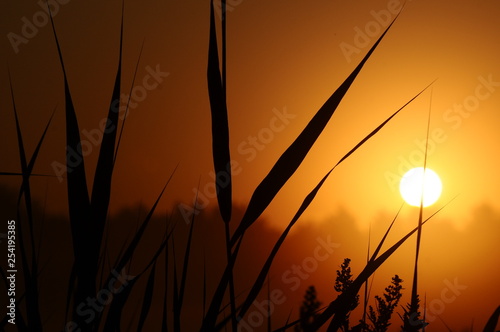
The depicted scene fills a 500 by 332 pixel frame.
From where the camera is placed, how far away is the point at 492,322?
2.79ft

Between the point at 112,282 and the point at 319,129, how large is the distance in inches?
20.7

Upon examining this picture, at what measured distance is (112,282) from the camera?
3.07 ft

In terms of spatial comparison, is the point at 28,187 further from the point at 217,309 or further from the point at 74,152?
the point at 217,309

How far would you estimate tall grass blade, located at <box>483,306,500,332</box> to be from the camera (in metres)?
0.83

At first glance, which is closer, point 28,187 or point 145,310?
point 28,187

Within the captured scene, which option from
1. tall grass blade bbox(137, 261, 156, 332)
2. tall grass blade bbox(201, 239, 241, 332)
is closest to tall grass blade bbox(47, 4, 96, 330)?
tall grass blade bbox(201, 239, 241, 332)

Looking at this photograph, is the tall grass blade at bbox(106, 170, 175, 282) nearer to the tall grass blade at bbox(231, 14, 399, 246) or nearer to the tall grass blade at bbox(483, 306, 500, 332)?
the tall grass blade at bbox(231, 14, 399, 246)

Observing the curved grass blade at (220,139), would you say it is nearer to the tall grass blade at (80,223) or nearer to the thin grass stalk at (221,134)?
the thin grass stalk at (221,134)

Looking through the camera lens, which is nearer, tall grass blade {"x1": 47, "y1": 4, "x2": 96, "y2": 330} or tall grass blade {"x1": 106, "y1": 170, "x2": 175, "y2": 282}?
tall grass blade {"x1": 47, "y1": 4, "x2": 96, "y2": 330}

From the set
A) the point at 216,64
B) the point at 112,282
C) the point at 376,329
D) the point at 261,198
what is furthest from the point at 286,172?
the point at 376,329
